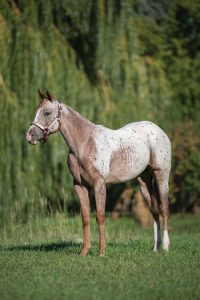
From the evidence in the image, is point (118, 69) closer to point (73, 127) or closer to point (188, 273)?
point (73, 127)

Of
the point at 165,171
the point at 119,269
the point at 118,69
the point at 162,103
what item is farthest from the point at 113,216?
the point at 119,269

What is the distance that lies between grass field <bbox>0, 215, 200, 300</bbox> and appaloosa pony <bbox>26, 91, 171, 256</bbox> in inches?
20.0

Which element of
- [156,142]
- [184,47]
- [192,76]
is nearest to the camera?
[156,142]

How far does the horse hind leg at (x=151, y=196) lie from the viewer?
1054cm

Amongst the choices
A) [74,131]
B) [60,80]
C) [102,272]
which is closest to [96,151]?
[74,131]

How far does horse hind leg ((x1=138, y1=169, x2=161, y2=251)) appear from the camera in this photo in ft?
34.6

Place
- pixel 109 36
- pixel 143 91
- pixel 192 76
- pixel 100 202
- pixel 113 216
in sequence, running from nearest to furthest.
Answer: pixel 100 202 → pixel 109 36 → pixel 143 91 → pixel 113 216 → pixel 192 76

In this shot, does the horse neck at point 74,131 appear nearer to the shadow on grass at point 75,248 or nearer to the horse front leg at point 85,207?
the horse front leg at point 85,207

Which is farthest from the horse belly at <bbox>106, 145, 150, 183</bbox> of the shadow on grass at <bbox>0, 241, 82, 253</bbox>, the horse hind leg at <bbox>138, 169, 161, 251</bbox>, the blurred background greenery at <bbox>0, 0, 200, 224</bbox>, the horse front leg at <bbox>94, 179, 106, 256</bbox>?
the blurred background greenery at <bbox>0, 0, 200, 224</bbox>

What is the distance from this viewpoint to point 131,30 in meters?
18.3

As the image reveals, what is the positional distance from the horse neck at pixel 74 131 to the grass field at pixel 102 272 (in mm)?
1497

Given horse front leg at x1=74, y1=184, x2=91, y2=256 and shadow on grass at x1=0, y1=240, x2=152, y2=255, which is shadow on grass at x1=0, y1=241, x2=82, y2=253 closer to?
shadow on grass at x1=0, y1=240, x2=152, y2=255

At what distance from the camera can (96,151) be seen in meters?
9.57

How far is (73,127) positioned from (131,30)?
362 inches
